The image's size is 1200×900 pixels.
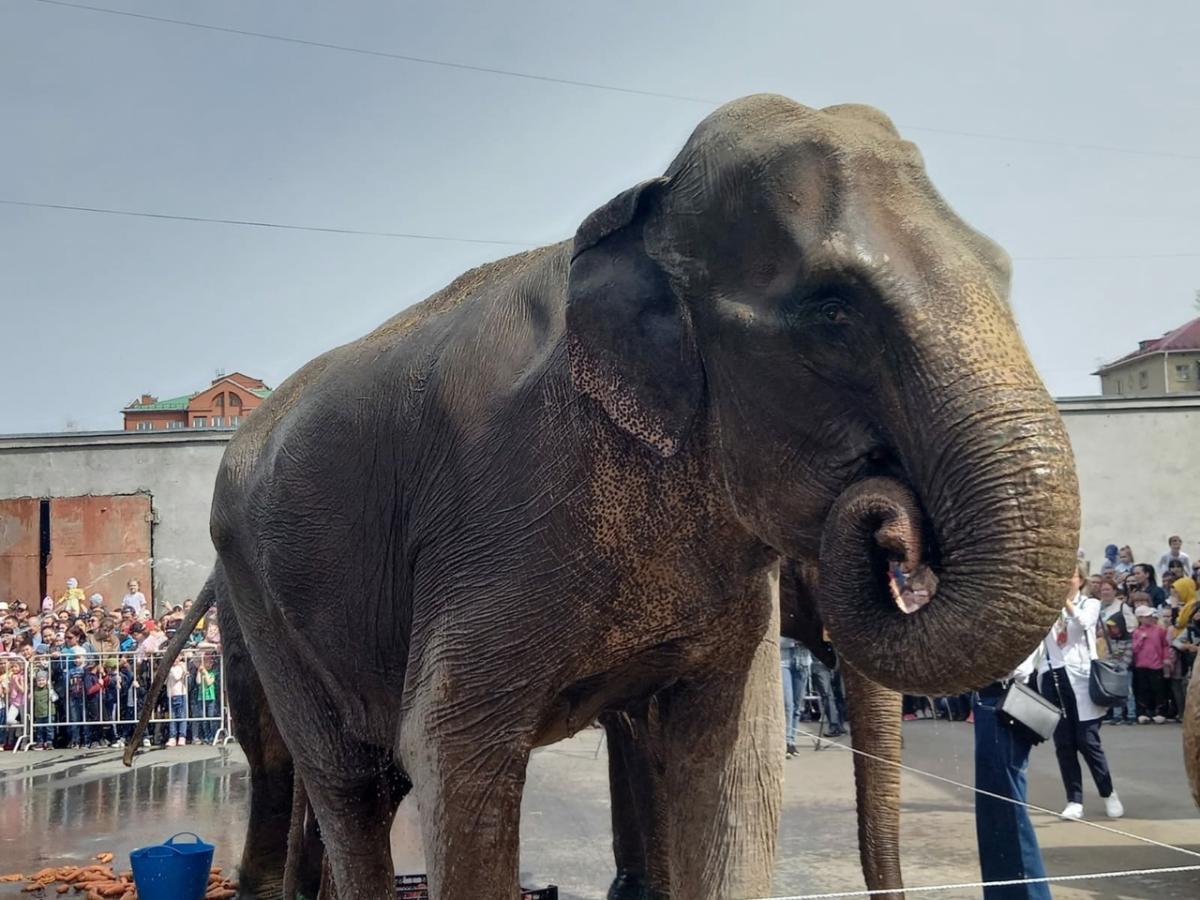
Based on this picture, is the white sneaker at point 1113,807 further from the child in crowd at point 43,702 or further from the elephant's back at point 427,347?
the child in crowd at point 43,702

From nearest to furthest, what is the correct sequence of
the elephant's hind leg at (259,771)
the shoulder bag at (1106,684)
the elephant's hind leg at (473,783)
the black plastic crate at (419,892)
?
the elephant's hind leg at (473,783), the black plastic crate at (419,892), the elephant's hind leg at (259,771), the shoulder bag at (1106,684)

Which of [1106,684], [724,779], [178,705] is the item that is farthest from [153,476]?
[724,779]

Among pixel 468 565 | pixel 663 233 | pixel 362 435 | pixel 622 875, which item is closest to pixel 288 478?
pixel 362 435

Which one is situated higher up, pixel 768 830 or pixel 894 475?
pixel 894 475

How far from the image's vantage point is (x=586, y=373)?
2.28 meters

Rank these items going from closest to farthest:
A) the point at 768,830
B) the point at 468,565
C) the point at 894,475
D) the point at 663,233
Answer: the point at 894,475
the point at 663,233
the point at 468,565
the point at 768,830

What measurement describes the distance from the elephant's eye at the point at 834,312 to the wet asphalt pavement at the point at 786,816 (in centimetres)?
434

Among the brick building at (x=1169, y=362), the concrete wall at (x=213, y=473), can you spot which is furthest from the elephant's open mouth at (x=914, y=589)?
the brick building at (x=1169, y=362)

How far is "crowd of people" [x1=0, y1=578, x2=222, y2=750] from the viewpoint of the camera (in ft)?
42.8

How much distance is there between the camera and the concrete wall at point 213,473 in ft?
60.0

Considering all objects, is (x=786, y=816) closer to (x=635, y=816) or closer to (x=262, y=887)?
(x=635, y=816)

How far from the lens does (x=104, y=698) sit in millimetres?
13250

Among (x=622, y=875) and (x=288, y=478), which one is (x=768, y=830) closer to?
(x=288, y=478)

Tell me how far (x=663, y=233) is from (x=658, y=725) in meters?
1.25
